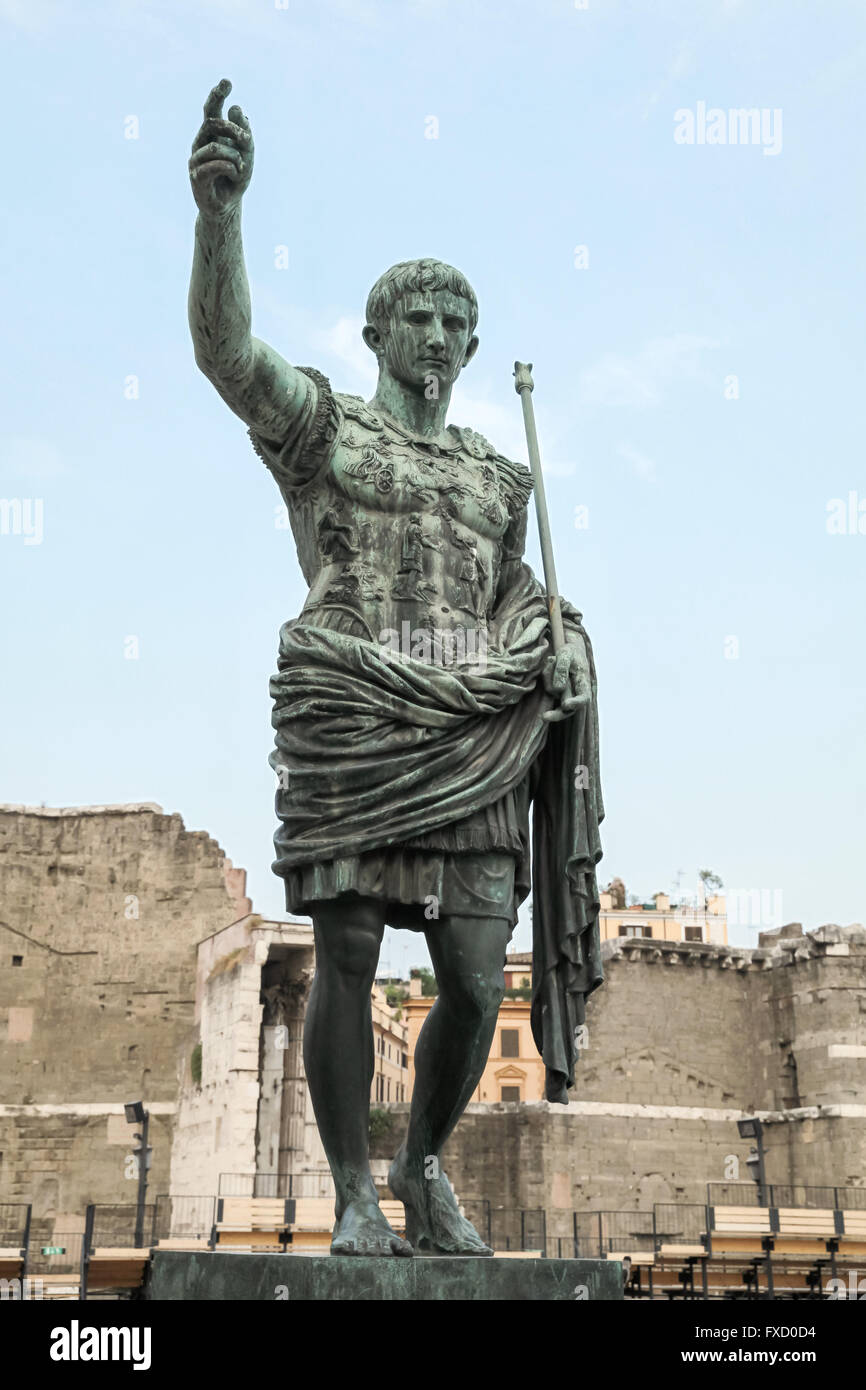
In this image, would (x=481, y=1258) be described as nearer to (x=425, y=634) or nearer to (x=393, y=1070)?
(x=425, y=634)

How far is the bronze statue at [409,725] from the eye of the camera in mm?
3141

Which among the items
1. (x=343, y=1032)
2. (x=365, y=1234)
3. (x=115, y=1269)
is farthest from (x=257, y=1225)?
(x=365, y=1234)

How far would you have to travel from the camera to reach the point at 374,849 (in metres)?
3.16

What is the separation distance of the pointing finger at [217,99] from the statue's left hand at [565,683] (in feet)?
4.76

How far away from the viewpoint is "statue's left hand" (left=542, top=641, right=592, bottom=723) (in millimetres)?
3418

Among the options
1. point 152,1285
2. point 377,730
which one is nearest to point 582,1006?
point 377,730

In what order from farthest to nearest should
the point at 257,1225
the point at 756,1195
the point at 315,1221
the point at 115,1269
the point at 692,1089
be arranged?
the point at 692,1089 → the point at 756,1195 → the point at 315,1221 → the point at 257,1225 → the point at 115,1269

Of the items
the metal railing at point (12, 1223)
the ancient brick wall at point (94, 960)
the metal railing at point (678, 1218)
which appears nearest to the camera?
the metal railing at point (12, 1223)

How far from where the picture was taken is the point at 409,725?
10.6ft

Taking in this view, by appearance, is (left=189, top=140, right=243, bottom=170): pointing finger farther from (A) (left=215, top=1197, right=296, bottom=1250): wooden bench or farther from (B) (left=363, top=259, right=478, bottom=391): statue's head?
(A) (left=215, top=1197, right=296, bottom=1250): wooden bench

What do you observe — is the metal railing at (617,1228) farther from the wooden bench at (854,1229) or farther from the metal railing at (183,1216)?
the wooden bench at (854,1229)

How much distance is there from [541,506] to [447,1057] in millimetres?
1403

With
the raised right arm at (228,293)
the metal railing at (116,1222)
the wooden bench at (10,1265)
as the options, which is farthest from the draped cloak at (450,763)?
the metal railing at (116,1222)

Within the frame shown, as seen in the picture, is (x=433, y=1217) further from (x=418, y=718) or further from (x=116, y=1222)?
(x=116, y=1222)
